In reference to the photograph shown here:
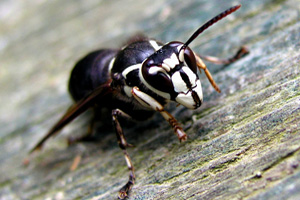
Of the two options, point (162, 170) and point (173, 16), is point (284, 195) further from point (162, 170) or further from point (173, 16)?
point (173, 16)

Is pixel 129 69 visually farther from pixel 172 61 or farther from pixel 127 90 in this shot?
pixel 172 61

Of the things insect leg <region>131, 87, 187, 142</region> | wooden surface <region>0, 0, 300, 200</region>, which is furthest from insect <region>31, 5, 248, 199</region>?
wooden surface <region>0, 0, 300, 200</region>

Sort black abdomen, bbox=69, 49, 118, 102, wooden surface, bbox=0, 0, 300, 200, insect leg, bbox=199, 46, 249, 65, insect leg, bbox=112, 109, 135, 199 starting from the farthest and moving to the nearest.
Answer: black abdomen, bbox=69, 49, 118, 102, insect leg, bbox=199, 46, 249, 65, insect leg, bbox=112, 109, 135, 199, wooden surface, bbox=0, 0, 300, 200

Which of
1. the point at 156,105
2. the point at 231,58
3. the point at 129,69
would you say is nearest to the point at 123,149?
the point at 156,105

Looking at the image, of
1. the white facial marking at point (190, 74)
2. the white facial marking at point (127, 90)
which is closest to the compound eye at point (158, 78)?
the white facial marking at point (190, 74)

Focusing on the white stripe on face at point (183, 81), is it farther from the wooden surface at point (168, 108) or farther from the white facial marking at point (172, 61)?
the wooden surface at point (168, 108)

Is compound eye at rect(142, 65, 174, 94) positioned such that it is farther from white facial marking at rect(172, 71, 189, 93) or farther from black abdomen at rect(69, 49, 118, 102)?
black abdomen at rect(69, 49, 118, 102)

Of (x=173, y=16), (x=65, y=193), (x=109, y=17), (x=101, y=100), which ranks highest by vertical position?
(x=109, y=17)

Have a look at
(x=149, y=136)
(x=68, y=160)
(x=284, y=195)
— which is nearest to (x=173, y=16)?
(x=149, y=136)
